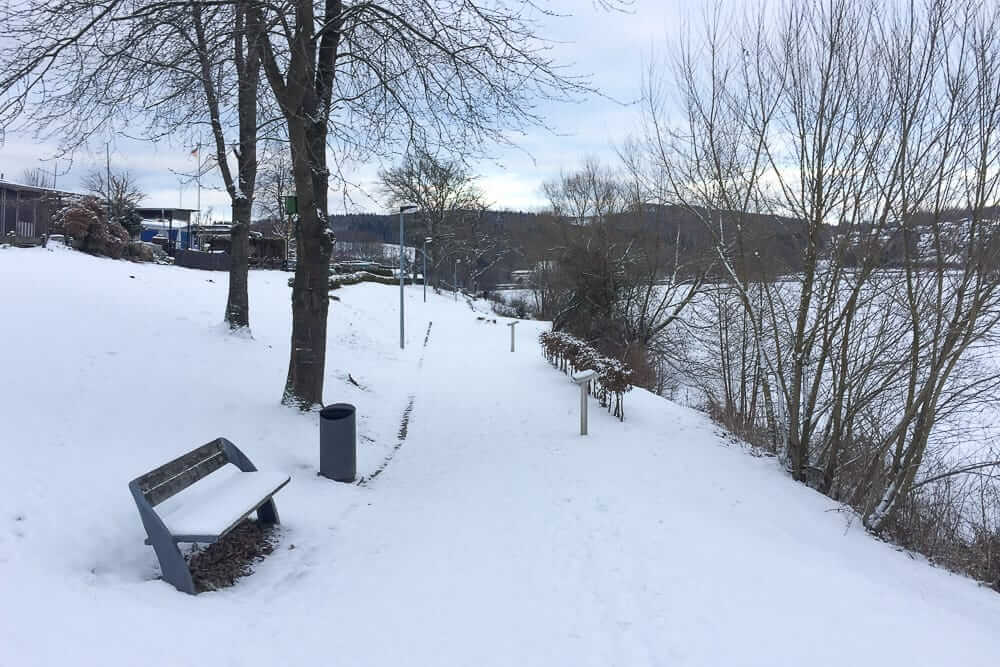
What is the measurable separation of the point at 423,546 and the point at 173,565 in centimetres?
178

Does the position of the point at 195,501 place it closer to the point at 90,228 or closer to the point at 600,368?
the point at 600,368

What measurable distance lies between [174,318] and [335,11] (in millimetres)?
5712

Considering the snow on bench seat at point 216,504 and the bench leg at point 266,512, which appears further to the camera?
the bench leg at point 266,512

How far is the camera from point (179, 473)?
3.80 meters

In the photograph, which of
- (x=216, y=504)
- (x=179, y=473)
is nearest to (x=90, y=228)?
(x=179, y=473)

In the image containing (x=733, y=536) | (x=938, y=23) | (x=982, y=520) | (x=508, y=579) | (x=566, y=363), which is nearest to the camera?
(x=508, y=579)

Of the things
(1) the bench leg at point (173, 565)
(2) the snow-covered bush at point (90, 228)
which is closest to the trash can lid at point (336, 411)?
(1) the bench leg at point (173, 565)

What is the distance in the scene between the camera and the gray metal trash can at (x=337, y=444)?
5.71 metres

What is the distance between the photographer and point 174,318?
9.79 metres

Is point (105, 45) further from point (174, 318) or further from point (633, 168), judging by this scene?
point (633, 168)

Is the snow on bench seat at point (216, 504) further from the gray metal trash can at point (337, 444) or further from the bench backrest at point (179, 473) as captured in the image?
the gray metal trash can at point (337, 444)

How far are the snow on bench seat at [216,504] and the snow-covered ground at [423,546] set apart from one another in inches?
12.5

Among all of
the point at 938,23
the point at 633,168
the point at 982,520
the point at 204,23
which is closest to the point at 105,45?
the point at 204,23

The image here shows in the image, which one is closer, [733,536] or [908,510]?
[733,536]
